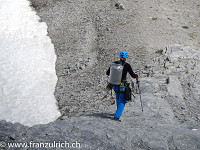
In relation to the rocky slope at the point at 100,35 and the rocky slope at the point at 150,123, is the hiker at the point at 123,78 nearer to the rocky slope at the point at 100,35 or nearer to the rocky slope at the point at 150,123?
the rocky slope at the point at 150,123

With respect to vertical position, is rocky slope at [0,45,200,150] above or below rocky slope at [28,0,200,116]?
below

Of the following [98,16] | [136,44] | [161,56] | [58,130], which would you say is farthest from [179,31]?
[58,130]

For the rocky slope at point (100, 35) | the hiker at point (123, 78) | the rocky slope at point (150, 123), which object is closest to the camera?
the rocky slope at point (150, 123)

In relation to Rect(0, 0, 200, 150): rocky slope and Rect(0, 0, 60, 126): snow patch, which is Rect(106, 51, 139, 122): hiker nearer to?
Rect(0, 0, 200, 150): rocky slope

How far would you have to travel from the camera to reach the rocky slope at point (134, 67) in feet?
25.3

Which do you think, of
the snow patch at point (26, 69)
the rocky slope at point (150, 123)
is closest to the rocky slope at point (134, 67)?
the rocky slope at point (150, 123)

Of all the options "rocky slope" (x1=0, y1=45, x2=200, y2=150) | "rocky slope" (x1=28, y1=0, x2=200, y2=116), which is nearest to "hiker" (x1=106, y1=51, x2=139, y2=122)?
"rocky slope" (x1=0, y1=45, x2=200, y2=150)

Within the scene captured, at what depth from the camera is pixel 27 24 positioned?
26.5m

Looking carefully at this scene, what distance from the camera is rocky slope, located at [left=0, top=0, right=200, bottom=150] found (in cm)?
770

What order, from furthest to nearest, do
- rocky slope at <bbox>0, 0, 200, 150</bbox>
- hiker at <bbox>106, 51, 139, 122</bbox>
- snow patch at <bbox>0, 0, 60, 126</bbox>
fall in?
1. snow patch at <bbox>0, 0, 60, 126</bbox>
2. hiker at <bbox>106, 51, 139, 122</bbox>
3. rocky slope at <bbox>0, 0, 200, 150</bbox>

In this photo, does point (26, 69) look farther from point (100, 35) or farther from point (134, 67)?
point (134, 67)

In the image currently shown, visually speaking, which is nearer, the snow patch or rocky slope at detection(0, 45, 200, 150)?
rocky slope at detection(0, 45, 200, 150)

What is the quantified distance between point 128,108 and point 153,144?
10.3ft

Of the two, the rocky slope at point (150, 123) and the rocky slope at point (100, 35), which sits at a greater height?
the rocky slope at point (100, 35)
